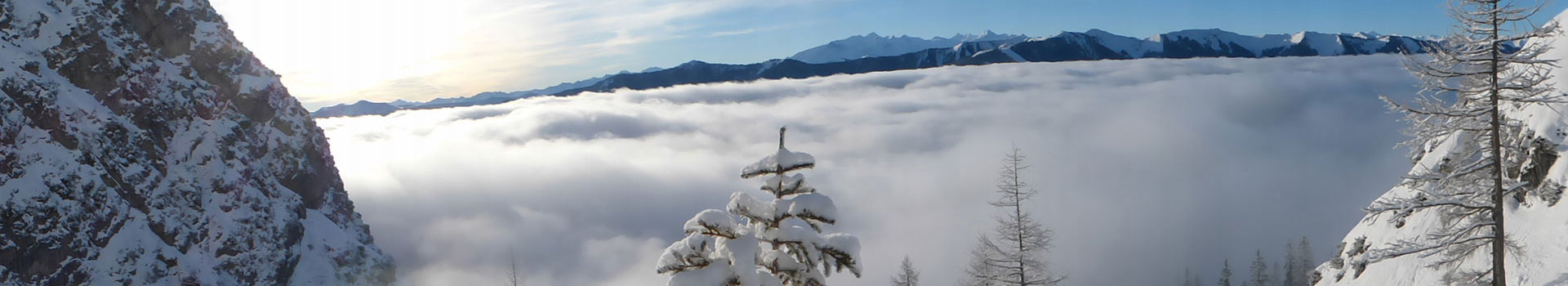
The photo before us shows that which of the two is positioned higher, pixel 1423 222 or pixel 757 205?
pixel 757 205

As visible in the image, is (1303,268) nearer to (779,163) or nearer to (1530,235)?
(1530,235)

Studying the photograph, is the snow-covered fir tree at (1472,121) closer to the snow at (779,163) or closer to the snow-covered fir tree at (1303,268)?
the snow at (779,163)

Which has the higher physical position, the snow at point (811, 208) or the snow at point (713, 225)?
the snow at point (811, 208)

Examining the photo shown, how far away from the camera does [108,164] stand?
181 ft

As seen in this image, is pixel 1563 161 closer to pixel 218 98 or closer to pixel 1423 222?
pixel 1423 222

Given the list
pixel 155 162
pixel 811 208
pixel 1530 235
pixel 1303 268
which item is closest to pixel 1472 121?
pixel 811 208

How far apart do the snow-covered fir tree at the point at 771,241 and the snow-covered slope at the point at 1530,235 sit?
568 inches

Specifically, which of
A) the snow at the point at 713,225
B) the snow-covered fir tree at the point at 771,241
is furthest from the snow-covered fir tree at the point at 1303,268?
the snow at the point at 713,225

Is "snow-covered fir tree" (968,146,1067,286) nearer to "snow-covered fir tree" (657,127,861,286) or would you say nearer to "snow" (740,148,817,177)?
"snow-covered fir tree" (657,127,861,286)

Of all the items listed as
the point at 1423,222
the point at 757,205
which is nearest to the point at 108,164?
the point at 757,205

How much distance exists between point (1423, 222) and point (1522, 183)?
21.9 meters

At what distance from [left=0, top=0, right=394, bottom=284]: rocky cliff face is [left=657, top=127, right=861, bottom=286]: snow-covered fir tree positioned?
59972 millimetres

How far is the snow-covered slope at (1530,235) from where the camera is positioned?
67.2 ft

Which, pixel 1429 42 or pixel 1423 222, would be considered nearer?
pixel 1429 42
